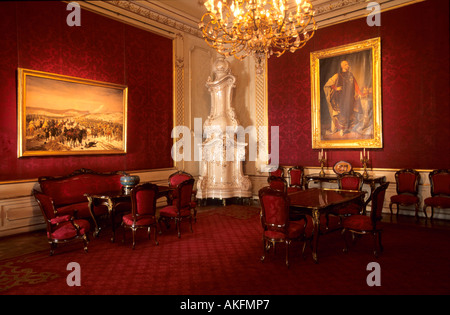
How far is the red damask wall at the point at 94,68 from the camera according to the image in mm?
4547

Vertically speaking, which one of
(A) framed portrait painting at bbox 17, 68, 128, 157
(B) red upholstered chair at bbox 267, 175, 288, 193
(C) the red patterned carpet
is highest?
(A) framed portrait painting at bbox 17, 68, 128, 157

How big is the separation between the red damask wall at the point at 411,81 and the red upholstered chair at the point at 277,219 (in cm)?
338

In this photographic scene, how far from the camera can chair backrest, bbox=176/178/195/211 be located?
14.7ft

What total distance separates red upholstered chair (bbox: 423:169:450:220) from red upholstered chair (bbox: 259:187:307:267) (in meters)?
2.86

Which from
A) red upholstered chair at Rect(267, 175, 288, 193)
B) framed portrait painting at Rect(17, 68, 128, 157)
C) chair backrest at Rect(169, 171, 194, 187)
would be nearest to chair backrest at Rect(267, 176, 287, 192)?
red upholstered chair at Rect(267, 175, 288, 193)

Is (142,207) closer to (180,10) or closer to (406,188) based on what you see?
(406,188)

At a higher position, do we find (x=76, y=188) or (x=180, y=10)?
(x=180, y=10)

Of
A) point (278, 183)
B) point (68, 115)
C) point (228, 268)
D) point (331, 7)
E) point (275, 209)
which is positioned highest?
point (331, 7)

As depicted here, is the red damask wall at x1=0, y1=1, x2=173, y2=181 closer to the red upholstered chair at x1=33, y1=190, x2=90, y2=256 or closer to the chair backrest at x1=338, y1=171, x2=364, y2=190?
the red upholstered chair at x1=33, y1=190, x2=90, y2=256

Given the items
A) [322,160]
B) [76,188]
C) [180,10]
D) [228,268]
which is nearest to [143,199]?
[228,268]

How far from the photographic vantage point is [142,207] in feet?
13.3

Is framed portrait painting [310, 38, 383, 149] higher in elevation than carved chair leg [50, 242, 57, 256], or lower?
higher

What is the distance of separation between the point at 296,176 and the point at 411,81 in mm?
2719
